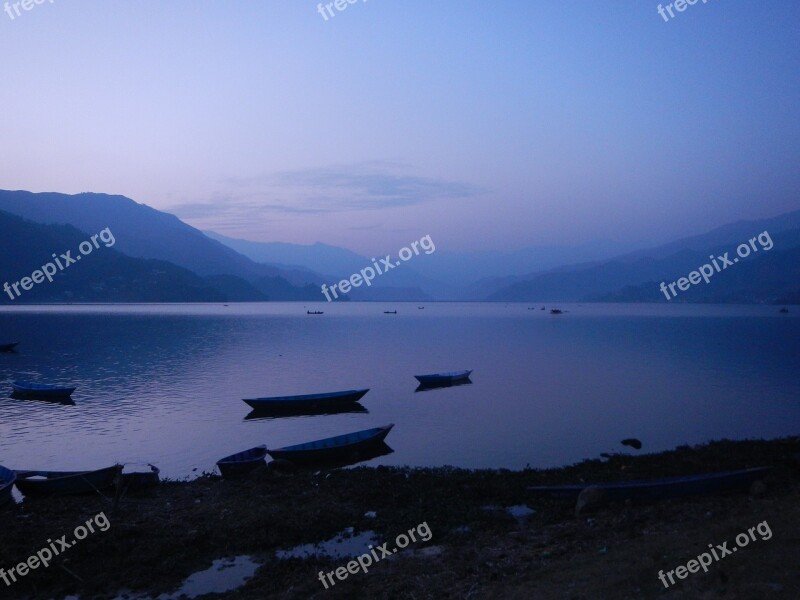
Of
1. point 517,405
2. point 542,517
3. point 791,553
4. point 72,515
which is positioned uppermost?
point 72,515

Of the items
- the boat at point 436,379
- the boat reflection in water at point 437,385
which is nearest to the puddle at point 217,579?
the boat reflection in water at point 437,385

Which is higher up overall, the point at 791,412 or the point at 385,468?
the point at 385,468

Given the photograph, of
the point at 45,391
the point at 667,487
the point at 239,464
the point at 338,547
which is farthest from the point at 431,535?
the point at 45,391

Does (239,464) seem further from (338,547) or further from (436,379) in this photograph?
(436,379)

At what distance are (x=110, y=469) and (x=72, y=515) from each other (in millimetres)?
2885

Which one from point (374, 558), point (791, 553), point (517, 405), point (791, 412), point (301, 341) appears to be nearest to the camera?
point (791, 553)

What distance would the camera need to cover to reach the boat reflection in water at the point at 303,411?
127 feet

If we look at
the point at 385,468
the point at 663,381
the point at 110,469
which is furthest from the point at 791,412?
the point at 110,469

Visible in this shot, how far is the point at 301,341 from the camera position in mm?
95125

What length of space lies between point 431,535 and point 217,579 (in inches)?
218

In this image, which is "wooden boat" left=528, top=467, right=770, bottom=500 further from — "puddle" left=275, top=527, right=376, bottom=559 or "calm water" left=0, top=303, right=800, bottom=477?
"calm water" left=0, top=303, right=800, bottom=477

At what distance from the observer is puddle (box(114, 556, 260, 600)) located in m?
13.3

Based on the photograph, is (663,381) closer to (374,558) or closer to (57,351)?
(374,558)

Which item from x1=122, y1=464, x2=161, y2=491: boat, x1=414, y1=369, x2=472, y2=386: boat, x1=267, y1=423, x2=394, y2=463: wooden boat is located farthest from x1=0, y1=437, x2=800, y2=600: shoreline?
x1=414, y1=369, x2=472, y2=386: boat
